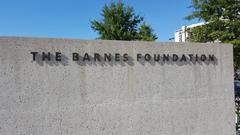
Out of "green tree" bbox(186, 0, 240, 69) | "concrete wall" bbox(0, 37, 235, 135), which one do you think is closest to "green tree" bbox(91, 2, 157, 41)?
"green tree" bbox(186, 0, 240, 69)

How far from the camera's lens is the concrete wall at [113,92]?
5711 mm

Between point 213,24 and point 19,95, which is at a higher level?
point 213,24

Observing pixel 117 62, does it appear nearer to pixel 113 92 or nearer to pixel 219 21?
pixel 113 92

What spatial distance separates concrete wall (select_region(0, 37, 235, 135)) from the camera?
5.71 meters

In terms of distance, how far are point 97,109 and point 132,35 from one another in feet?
57.0

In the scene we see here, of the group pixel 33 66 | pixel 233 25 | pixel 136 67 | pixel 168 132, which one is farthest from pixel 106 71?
pixel 233 25

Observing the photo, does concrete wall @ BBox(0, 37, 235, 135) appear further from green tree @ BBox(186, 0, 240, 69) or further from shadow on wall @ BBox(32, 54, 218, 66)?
green tree @ BBox(186, 0, 240, 69)

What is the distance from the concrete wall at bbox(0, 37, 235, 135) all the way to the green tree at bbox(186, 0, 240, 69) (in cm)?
1469

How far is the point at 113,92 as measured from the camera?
20.6ft

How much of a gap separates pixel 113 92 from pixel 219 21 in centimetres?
1686

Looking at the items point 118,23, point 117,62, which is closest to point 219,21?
point 118,23

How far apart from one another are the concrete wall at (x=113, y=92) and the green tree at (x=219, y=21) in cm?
1469

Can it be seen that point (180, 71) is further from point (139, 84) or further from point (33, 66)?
point (33, 66)

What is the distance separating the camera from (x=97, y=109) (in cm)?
618
